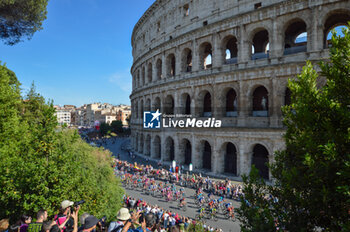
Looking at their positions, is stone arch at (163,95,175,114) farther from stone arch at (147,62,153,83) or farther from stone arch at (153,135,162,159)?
stone arch at (147,62,153,83)

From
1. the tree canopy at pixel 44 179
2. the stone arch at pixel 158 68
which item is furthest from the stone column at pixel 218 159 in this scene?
the tree canopy at pixel 44 179

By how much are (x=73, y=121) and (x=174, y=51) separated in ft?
495

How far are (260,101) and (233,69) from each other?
12.8 feet

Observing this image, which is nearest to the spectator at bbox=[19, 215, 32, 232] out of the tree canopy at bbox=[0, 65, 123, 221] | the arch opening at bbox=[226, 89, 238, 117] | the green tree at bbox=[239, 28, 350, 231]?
the tree canopy at bbox=[0, 65, 123, 221]

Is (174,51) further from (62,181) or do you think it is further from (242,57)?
(62,181)

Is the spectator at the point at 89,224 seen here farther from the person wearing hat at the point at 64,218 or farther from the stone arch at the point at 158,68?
the stone arch at the point at 158,68

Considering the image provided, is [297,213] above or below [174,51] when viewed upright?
below

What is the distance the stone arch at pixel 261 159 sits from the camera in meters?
17.6

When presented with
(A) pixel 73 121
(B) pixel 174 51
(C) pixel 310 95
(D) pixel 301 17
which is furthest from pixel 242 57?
(A) pixel 73 121

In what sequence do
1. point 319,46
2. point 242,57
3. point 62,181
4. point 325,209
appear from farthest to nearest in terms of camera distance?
point 242,57
point 319,46
point 62,181
point 325,209

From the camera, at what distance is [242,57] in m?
18.1

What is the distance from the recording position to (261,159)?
699 inches

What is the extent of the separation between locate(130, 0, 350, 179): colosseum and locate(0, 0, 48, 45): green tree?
41.4 feet

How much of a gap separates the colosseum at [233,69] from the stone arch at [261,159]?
3.4 inches
